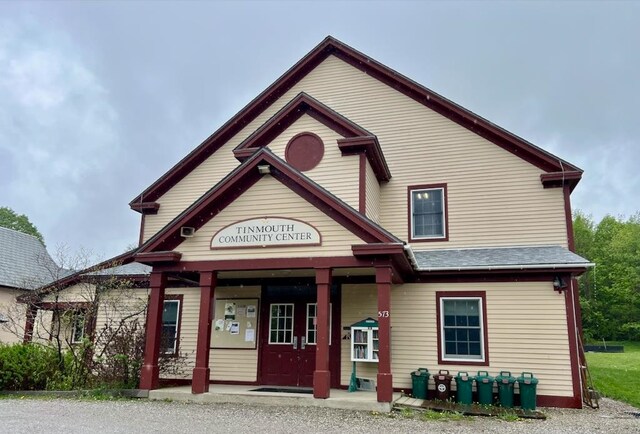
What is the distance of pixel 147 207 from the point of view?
52.5 feet

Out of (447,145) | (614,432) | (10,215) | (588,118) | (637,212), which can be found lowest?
(614,432)

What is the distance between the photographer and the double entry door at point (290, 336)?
519 inches

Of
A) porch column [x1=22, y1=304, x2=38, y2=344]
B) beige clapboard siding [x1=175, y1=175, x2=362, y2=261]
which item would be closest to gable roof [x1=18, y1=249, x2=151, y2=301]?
porch column [x1=22, y1=304, x2=38, y2=344]

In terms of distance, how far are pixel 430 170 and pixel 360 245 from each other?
4879mm

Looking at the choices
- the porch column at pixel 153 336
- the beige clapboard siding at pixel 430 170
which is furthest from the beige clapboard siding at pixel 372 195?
the porch column at pixel 153 336

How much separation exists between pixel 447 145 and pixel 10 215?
52.4m

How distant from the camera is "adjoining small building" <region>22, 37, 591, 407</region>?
36.4 ft

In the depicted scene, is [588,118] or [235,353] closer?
[235,353]

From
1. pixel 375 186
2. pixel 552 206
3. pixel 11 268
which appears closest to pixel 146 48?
pixel 11 268

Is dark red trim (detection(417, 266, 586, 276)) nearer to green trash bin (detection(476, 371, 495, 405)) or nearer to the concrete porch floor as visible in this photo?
green trash bin (detection(476, 371, 495, 405))

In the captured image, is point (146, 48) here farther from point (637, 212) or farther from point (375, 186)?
point (637, 212)

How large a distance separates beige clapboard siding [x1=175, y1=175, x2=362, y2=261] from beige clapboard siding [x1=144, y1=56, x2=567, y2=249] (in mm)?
3688

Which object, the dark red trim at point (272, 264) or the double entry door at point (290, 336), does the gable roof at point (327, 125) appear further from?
the double entry door at point (290, 336)

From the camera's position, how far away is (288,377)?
13.2 metres
